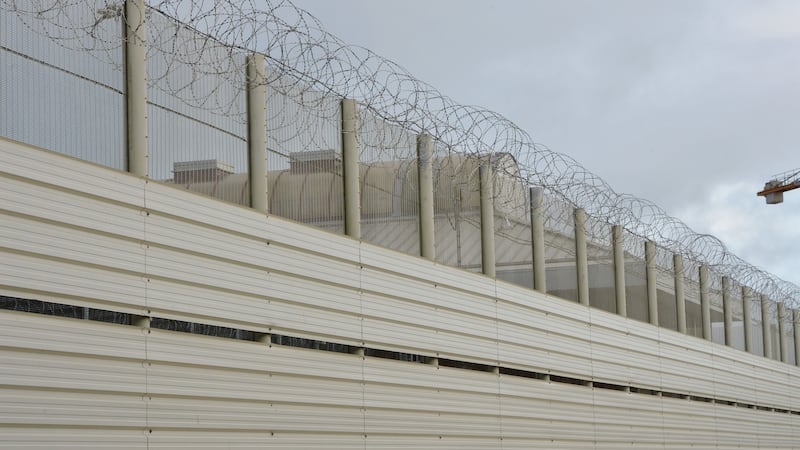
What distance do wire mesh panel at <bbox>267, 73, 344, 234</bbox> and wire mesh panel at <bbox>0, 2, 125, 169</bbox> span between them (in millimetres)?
2488

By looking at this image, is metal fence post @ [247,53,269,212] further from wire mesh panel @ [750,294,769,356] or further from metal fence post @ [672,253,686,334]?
wire mesh panel @ [750,294,769,356]

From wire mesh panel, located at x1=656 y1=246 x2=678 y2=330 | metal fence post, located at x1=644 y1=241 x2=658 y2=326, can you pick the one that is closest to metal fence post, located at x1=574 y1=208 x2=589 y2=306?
metal fence post, located at x1=644 y1=241 x2=658 y2=326

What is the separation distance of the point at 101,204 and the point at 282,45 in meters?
3.48

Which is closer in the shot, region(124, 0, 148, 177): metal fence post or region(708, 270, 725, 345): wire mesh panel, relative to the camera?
region(124, 0, 148, 177): metal fence post

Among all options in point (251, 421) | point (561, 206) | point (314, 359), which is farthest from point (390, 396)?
point (561, 206)

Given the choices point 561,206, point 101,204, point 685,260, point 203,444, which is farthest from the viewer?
point 685,260

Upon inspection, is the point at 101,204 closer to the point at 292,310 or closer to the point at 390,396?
the point at 292,310

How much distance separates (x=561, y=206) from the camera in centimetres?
2039

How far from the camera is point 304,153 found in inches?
537

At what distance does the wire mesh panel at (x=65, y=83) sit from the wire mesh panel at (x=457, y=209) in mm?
6506

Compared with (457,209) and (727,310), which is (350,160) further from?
(727,310)

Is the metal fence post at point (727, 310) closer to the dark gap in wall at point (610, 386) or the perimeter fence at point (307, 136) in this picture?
the perimeter fence at point (307, 136)

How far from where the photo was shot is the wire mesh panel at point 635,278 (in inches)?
915

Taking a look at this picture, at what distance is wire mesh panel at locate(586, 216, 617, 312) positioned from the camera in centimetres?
2152
